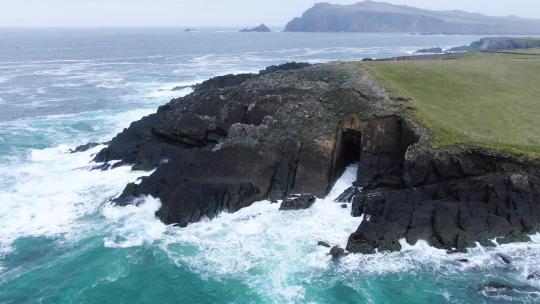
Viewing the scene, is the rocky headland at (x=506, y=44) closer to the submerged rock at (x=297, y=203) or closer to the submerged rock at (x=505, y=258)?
the submerged rock at (x=297, y=203)

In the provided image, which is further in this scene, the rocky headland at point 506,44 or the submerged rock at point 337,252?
the rocky headland at point 506,44

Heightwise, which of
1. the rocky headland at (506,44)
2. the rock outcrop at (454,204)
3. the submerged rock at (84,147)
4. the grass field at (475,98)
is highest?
the rocky headland at (506,44)

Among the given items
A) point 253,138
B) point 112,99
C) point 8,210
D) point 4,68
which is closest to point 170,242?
point 253,138

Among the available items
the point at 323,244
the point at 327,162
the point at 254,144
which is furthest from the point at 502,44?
the point at 323,244

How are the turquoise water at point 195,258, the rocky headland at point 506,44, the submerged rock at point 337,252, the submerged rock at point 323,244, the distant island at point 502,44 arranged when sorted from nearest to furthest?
the turquoise water at point 195,258
the submerged rock at point 337,252
the submerged rock at point 323,244
the rocky headland at point 506,44
the distant island at point 502,44

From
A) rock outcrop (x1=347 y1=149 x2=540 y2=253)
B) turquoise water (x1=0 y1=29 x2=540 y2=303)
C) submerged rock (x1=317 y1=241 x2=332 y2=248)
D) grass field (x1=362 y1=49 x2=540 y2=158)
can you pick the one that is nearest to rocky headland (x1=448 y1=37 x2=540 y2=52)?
grass field (x1=362 y1=49 x2=540 y2=158)

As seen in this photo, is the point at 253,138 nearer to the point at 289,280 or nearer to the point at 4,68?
the point at 289,280

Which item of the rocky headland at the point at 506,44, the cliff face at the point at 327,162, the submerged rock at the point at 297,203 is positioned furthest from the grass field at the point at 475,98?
the rocky headland at the point at 506,44

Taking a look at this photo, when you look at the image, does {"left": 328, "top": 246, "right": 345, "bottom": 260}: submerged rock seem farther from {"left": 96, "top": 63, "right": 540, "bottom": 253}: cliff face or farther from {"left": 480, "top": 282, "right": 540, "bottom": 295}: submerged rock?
{"left": 480, "top": 282, "right": 540, "bottom": 295}: submerged rock
